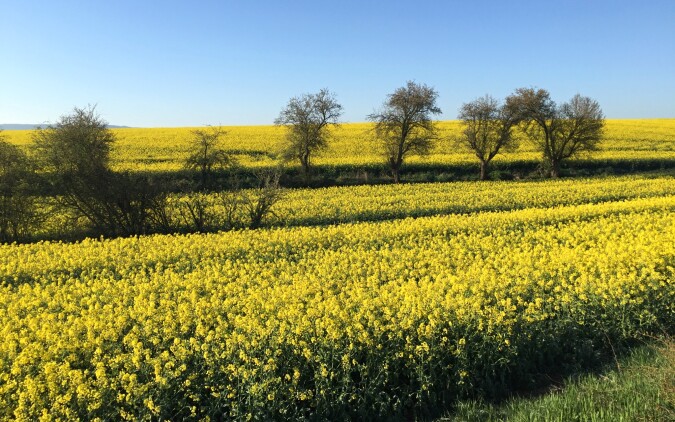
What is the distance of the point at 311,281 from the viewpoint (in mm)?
8836

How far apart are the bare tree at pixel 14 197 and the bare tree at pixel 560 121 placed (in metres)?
34.8

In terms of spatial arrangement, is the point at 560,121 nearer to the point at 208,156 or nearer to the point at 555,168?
the point at 555,168

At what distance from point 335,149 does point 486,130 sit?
14.9 m

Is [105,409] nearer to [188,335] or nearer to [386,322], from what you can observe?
[188,335]

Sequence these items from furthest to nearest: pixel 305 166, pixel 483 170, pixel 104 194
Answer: pixel 483 170 → pixel 305 166 → pixel 104 194

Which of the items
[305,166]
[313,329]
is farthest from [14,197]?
[305,166]

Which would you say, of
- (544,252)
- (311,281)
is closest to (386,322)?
(311,281)

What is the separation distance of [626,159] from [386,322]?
142ft

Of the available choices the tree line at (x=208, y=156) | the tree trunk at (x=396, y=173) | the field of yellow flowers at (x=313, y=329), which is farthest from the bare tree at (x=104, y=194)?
the tree trunk at (x=396, y=173)

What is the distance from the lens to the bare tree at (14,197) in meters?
16.5

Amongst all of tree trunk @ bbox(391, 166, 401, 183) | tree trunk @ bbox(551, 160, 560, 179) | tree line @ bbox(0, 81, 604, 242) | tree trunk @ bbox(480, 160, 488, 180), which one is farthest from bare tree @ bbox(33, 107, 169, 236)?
tree trunk @ bbox(551, 160, 560, 179)

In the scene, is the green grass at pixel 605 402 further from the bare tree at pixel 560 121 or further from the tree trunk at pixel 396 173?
the bare tree at pixel 560 121

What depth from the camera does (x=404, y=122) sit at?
36062mm

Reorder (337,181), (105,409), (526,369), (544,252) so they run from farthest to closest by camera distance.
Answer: (337,181) < (544,252) < (526,369) < (105,409)
